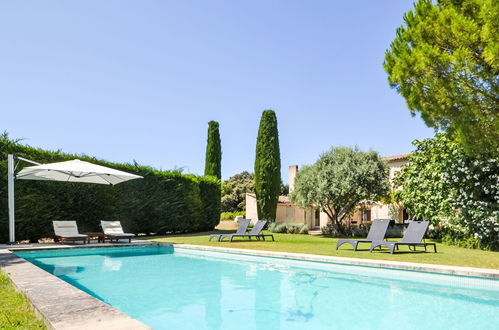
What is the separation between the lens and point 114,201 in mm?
17438

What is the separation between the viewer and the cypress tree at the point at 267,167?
84.4ft

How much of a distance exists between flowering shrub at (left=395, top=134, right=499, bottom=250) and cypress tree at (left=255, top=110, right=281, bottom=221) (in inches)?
438

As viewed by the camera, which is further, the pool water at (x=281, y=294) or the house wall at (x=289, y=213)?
the house wall at (x=289, y=213)

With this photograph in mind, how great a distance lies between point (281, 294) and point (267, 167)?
1931 centimetres

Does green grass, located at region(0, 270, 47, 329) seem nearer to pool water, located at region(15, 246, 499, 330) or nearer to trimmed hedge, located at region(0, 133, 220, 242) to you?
pool water, located at region(15, 246, 499, 330)

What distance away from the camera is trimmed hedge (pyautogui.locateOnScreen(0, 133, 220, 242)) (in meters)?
14.1

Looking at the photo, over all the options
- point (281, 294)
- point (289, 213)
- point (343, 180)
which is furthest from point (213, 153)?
point (281, 294)

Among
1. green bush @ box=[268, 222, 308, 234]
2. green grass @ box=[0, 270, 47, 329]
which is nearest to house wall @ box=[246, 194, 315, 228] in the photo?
green bush @ box=[268, 222, 308, 234]

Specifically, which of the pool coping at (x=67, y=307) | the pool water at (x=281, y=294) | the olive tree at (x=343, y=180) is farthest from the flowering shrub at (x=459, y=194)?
the pool coping at (x=67, y=307)

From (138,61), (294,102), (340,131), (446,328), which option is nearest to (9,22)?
(138,61)

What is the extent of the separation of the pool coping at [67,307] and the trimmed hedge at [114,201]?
9680 millimetres

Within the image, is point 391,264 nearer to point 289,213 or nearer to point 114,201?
point 114,201

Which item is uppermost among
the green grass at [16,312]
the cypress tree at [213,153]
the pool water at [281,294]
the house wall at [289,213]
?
the cypress tree at [213,153]

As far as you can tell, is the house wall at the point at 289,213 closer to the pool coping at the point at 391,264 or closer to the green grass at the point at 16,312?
the pool coping at the point at 391,264
